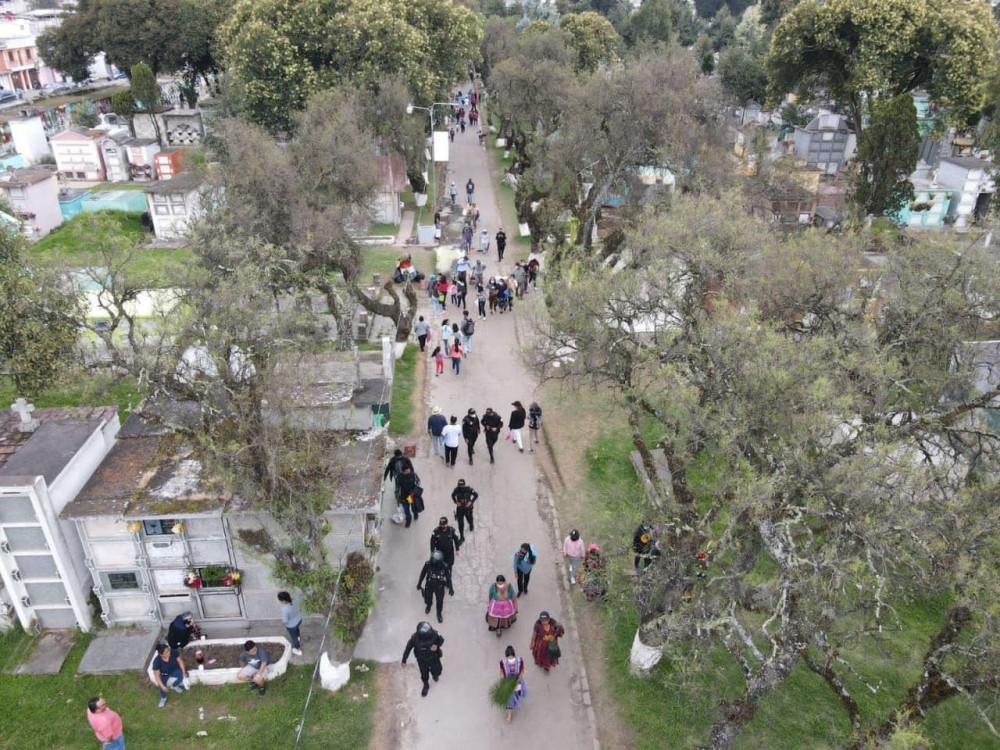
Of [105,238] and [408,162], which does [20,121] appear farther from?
[105,238]

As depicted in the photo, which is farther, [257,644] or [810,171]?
[810,171]

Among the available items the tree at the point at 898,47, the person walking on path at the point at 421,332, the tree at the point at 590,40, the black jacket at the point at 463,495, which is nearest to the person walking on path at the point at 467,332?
the person walking on path at the point at 421,332

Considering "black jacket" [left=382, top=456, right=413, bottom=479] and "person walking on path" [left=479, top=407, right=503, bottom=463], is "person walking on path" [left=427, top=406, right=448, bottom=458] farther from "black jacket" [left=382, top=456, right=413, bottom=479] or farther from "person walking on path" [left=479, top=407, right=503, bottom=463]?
"black jacket" [left=382, top=456, right=413, bottom=479]

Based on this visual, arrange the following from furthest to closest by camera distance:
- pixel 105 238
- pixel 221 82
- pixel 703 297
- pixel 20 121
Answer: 1. pixel 20 121
2. pixel 221 82
3. pixel 105 238
4. pixel 703 297

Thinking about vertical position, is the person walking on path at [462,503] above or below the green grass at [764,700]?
above

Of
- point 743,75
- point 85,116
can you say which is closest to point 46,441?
point 85,116

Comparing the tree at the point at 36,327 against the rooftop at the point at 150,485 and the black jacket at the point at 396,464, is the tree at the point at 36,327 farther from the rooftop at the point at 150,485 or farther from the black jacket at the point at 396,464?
the black jacket at the point at 396,464

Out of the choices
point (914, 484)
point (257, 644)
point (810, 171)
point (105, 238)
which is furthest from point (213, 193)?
point (810, 171)
